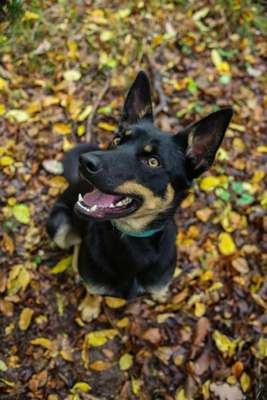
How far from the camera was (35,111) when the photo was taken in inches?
197

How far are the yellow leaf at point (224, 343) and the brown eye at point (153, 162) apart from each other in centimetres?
190

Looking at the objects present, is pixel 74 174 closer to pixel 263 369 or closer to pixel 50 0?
pixel 263 369

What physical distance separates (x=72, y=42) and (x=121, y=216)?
143 inches

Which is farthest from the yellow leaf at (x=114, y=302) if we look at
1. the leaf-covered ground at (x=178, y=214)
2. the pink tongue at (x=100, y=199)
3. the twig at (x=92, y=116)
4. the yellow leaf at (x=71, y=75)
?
the yellow leaf at (x=71, y=75)

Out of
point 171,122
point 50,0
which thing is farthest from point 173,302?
point 50,0

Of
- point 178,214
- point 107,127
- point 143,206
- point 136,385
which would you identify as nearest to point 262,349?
point 136,385

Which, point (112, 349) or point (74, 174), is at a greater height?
point (74, 174)

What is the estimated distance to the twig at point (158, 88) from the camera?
203 inches

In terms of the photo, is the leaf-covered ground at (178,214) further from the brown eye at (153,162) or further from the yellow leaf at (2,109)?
the brown eye at (153,162)

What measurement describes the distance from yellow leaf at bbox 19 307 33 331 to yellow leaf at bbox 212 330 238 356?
1.71 metres

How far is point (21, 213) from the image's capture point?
14.2 feet

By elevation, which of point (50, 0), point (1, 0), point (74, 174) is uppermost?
point (1, 0)

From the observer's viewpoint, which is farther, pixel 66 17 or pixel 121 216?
pixel 66 17

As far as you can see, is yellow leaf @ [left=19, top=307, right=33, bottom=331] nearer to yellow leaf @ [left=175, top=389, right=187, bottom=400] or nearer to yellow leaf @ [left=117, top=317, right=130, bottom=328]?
yellow leaf @ [left=117, top=317, right=130, bottom=328]
